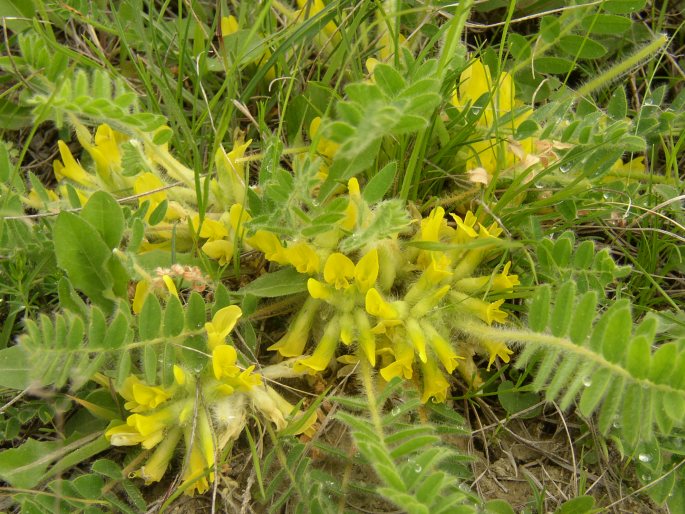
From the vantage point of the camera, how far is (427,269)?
7.73 ft

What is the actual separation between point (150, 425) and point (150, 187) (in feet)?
2.67

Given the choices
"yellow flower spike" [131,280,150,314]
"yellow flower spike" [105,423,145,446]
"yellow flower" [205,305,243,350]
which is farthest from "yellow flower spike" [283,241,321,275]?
"yellow flower spike" [105,423,145,446]

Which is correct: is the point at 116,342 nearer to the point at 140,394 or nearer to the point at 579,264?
the point at 140,394

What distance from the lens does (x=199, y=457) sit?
2250mm

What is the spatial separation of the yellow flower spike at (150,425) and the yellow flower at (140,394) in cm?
4

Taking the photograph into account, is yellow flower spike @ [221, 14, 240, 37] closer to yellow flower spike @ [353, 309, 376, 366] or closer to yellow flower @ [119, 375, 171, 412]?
yellow flower spike @ [353, 309, 376, 366]

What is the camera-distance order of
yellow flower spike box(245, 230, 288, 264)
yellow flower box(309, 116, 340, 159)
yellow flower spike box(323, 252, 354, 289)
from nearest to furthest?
yellow flower spike box(323, 252, 354, 289)
yellow flower spike box(245, 230, 288, 264)
yellow flower box(309, 116, 340, 159)

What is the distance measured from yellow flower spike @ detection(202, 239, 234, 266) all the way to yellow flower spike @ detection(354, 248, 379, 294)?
0.47 meters

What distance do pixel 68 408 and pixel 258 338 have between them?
2.20 ft

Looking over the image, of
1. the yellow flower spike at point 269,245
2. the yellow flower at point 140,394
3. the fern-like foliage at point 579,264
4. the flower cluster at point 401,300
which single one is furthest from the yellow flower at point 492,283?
the yellow flower at point 140,394

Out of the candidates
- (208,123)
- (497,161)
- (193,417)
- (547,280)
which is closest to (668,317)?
(547,280)

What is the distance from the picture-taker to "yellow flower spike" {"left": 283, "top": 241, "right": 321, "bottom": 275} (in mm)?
2314

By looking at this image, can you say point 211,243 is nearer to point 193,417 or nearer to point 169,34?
point 193,417

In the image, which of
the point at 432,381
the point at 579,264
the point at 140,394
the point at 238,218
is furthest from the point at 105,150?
the point at 579,264
